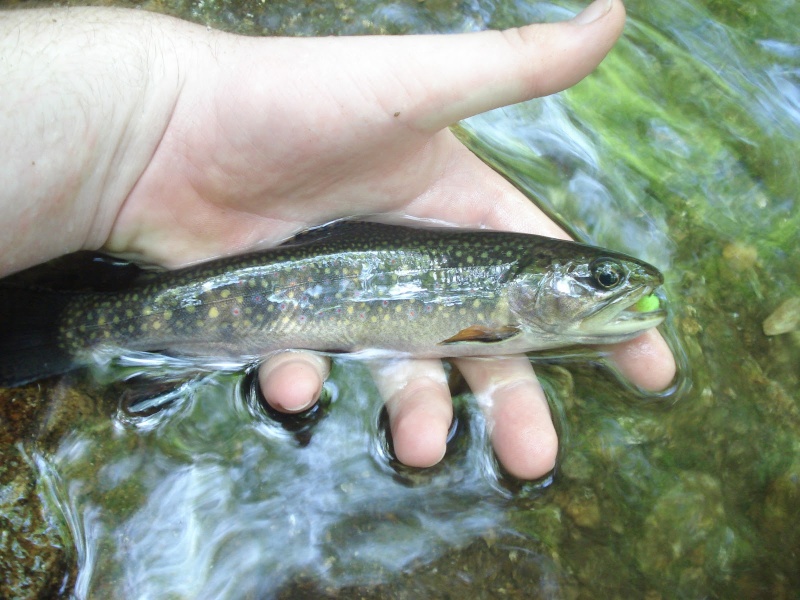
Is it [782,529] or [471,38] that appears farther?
[782,529]

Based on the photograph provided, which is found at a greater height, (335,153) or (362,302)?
(335,153)

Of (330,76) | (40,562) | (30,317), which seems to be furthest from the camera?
(30,317)

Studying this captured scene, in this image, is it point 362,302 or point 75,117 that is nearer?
point 75,117

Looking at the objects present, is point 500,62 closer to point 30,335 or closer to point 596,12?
point 596,12

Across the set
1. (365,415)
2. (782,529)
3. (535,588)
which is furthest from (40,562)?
(782,529)

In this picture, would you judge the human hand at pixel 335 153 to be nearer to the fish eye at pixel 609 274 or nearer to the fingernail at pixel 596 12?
the fingernail at pixel 596 12

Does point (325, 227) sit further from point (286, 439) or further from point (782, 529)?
point (782, 529)

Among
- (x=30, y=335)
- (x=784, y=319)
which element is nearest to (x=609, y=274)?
(x=784, y=319)

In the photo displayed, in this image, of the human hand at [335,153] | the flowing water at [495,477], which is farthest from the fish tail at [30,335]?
the human hand at [335,153]
